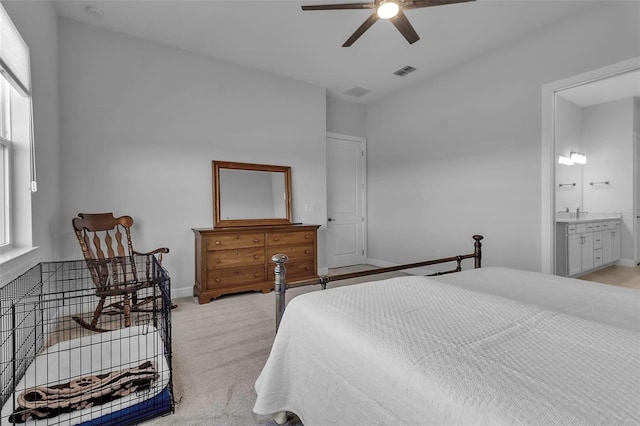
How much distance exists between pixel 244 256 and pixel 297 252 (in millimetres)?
718

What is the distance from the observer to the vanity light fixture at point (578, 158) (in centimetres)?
488

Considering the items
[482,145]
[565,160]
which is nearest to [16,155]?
[482,145]

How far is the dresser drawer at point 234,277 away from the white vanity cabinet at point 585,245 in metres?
3.42

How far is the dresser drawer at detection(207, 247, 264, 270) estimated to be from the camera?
3.37 metres

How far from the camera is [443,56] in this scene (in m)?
3.77

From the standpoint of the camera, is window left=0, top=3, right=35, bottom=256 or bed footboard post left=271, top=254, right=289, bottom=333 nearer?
bed footboard post left=271, top=254, right=289, bottom=333

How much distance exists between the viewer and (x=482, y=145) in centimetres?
381

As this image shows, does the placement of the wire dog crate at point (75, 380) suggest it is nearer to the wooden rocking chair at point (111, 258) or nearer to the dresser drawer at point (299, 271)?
the wooden rocking chair at point (111, 258)

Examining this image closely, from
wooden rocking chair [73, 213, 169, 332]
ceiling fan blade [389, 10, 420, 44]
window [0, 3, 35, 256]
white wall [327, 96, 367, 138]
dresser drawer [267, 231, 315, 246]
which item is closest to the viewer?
window [0, 3, 35, 256]

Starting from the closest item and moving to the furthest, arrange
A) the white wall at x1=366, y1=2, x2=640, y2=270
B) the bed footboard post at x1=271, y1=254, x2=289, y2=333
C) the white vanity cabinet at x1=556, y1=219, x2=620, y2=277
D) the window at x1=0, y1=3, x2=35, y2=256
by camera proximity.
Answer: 1. the bed footboard post at x1=271, y1=254, x2=289, y2=333
2. the window at x1=0, y1=3, x2=35, y2=256
3. the white wall at x1=366, y1=2, x2=640, y2=270
4. the white vanity cabinet at x1=556, y1=219, x2=620, y2=277

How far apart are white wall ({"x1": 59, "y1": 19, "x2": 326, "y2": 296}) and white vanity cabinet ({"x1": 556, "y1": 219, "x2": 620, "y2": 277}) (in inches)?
133

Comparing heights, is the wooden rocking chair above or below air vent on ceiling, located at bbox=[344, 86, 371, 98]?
below

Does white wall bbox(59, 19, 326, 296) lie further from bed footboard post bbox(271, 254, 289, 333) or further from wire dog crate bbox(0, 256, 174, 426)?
bed footboard post bbox(271, 254, 289, 333)

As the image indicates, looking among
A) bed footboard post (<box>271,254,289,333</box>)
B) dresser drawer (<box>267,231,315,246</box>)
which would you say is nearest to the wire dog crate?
bed footboard post (<box>271,254,289,333</box>)
